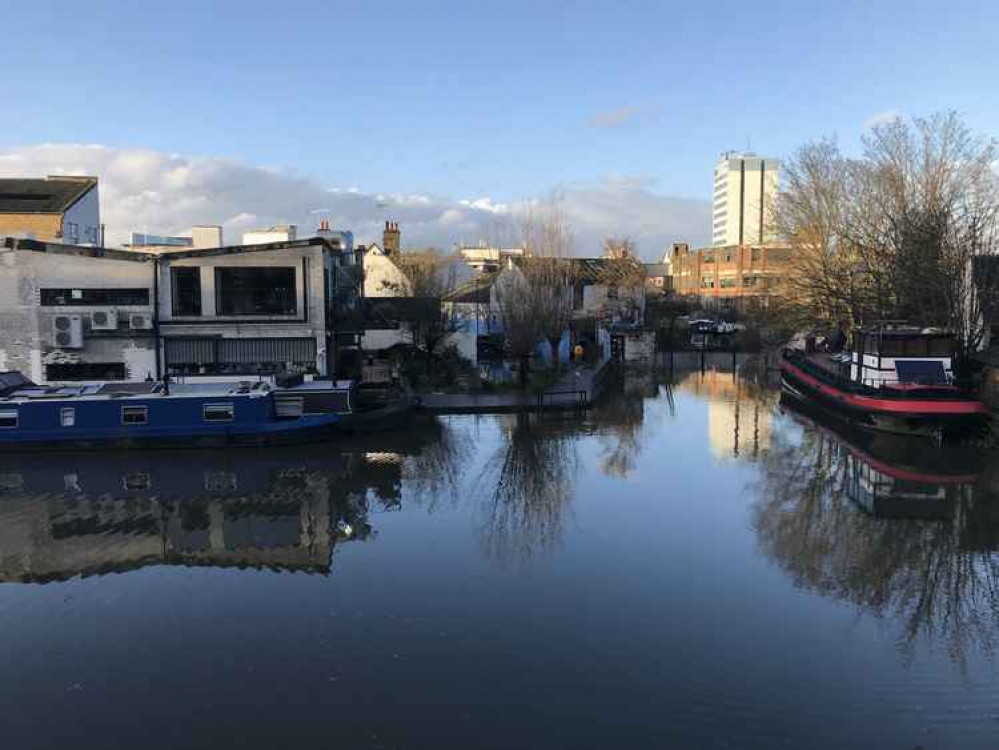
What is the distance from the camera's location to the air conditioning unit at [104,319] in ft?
86.3

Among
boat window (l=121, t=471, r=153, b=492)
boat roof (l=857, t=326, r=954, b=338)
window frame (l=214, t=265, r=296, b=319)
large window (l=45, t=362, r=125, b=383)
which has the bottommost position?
boat window (l=121, t=471, r=153, b=492)

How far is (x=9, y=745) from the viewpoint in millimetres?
7516

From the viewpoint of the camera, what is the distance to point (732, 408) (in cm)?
3012

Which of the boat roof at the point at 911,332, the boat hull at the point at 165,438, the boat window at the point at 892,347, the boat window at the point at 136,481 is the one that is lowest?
the boat window at the point at 136,481

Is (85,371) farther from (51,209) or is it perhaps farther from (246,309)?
(51,209)

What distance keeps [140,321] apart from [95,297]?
1.81 metres

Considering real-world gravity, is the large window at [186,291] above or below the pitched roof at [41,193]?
below

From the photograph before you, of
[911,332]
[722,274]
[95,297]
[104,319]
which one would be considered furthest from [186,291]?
[722,274]

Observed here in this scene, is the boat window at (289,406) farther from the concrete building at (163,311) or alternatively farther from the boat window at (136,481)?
the boat window at (136,481)

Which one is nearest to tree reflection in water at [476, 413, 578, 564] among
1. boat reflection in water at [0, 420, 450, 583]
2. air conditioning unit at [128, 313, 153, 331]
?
boat reflection in water at [0, 420, 450, 583]

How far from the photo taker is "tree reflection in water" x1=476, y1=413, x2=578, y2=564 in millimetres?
13742

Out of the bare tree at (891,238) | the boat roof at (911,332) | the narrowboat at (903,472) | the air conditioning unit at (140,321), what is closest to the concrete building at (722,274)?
the bare tree at (891,238)

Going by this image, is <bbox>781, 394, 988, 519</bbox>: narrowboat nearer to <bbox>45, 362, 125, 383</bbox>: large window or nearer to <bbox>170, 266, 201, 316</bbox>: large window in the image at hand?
<bbox>170, 266, 201, 316</bbox>: large window

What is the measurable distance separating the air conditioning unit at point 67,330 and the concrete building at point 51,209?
1273 centimetres
